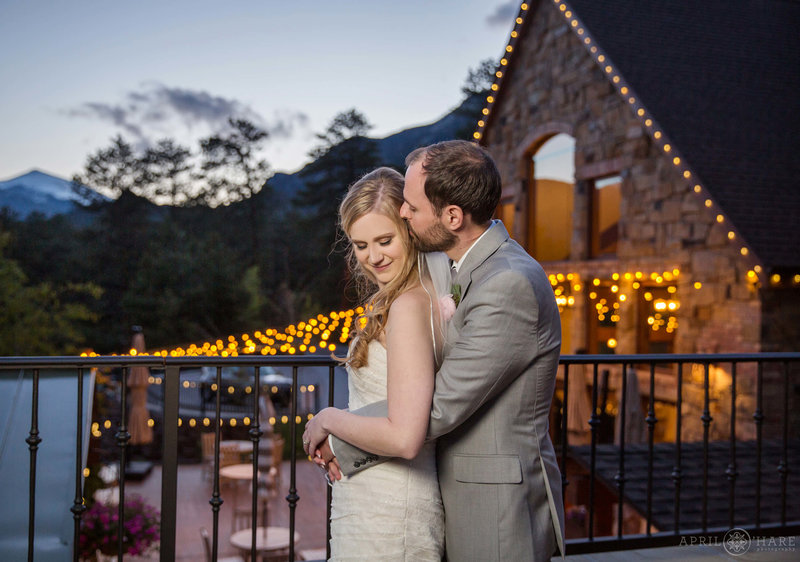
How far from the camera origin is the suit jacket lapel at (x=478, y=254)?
1955 mm

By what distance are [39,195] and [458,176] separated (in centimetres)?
3936

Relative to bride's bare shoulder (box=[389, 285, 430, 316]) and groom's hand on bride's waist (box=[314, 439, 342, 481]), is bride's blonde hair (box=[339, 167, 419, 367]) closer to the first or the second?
bride's bare shoulder (box=[389, 285, 430, 316])

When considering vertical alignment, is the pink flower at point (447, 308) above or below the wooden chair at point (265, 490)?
above

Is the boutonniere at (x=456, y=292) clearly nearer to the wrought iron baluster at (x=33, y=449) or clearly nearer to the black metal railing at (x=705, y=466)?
the black metal railing at (x=705, y=466)

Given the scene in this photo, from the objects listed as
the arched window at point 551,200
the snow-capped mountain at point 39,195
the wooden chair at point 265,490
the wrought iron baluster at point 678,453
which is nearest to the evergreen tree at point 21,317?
the wooden chair at point 265,490

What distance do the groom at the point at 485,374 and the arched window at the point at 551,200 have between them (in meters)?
11.4

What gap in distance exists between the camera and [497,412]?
1.92 meters

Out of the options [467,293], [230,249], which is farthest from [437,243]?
[230,249]

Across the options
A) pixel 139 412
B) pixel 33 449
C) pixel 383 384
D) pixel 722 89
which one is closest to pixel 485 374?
pixel 383 384

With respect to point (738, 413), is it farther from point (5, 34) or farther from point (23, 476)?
point (5, 34)

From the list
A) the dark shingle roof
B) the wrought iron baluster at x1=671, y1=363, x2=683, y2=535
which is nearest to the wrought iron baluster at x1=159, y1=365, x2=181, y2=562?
the wrought iron baluster at x1=671, y1=363, x2=683, y2=535

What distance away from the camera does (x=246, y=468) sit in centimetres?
1227

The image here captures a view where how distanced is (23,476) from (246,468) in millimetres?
6803

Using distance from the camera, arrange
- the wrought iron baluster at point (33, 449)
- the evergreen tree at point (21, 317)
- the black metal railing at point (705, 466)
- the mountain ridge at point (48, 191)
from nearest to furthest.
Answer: the wrought iron baluster at point (33, 449) → the black metal railing at point (705, 466) → the evergreen tree at point (21, 317) → the mountain ridge at point (48, 191)
